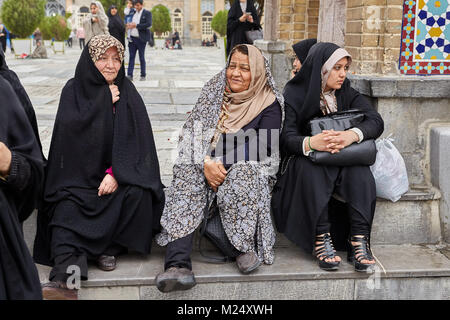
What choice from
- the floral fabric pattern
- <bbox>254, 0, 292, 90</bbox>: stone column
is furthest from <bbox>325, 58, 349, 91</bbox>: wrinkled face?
<bbox>254, 0, 292, 90</bbox>: stone column

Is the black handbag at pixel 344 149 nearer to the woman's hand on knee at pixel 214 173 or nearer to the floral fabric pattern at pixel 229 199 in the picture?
the floral fabric pattern at pixel 229 199

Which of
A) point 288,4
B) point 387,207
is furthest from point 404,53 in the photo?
point 288,4

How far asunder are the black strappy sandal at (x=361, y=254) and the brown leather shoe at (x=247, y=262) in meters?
0.58

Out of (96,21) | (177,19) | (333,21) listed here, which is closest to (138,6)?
(96,21)

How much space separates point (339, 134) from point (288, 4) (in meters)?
5.15

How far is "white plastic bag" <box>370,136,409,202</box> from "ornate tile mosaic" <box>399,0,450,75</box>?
0.79m

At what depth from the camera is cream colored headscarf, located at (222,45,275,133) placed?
3.20 m

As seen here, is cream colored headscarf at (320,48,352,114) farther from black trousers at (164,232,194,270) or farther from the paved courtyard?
the paved courtyard

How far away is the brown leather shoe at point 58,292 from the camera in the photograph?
275 cm

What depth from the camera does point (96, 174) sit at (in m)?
3.03

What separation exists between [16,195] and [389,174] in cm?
221

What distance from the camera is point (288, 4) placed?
771 centimetres

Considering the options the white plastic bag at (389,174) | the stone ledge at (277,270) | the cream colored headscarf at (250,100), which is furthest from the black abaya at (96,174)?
the white plastic bag at (389,174)
